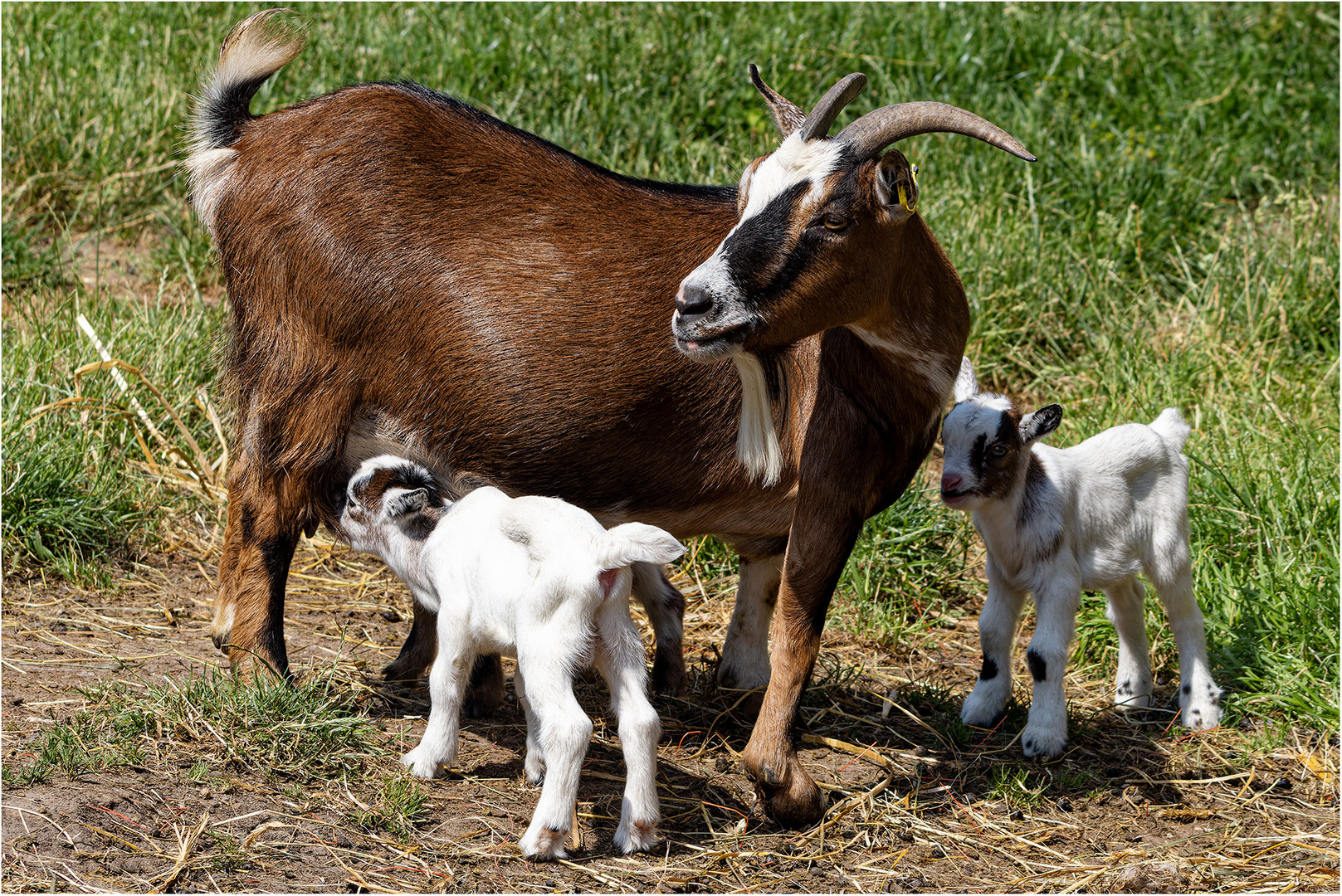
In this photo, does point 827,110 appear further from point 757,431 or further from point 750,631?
point 750,631

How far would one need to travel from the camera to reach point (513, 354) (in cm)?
386

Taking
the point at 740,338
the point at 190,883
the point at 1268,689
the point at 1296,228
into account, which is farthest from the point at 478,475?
the point at 1296,228

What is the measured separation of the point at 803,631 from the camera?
385 cm

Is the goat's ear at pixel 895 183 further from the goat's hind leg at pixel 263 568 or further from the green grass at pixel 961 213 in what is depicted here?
the green grass at pixel 961 213

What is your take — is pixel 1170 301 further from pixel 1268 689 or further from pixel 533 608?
pixel 533 608

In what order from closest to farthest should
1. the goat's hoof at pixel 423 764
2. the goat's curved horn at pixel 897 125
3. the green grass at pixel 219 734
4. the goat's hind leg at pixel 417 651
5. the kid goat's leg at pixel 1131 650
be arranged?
the goat's curved horn at pixel 897 125 < the green grass at pixel 219 734 < the goat's hoof at pixel 423 764 < the goat's hind leg at pixel 417 651 < the kid goat's leg at pixel 1131 650

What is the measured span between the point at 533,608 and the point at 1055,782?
1850 mm

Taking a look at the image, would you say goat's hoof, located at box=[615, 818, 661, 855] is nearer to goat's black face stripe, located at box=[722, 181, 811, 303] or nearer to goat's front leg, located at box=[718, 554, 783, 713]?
goat's front leg, located at box=[718, 554, 783, 713]

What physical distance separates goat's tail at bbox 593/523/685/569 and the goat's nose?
550mm

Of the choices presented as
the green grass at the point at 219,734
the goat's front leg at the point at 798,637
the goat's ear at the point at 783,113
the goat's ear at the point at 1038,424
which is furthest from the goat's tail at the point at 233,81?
the goat's ear at the point at 1038,424

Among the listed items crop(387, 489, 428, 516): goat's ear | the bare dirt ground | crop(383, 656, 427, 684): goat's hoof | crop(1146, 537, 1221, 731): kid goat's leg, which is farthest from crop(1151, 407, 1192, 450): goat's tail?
crop(383, 656, 427, 684): goat's hoof

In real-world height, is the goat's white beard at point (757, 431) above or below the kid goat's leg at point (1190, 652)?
above

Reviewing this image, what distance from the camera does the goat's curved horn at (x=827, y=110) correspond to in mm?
3453

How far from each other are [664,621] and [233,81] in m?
2.16
